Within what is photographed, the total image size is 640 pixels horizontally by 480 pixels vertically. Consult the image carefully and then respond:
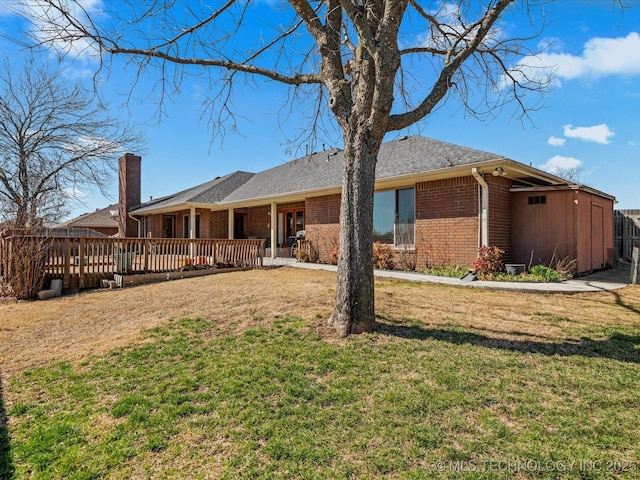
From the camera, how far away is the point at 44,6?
5023 millimetres

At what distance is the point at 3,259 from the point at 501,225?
13452 mm

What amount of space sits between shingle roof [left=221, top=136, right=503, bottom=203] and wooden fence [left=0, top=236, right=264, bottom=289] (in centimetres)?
372

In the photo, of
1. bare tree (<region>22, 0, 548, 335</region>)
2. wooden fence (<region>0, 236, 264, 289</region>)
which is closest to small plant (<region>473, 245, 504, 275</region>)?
bare tree (<region>22, 0, 548, 335</region>)

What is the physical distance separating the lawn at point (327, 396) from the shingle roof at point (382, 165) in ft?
13.0

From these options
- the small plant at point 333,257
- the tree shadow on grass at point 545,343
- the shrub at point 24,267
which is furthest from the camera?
the small plant at point 333,257

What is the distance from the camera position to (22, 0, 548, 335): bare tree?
4.59 meters

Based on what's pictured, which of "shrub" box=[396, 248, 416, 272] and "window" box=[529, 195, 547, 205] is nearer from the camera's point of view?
"window" box=[529, 195, 547, 205]

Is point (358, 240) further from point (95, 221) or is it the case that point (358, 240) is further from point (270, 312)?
point (95, 221)

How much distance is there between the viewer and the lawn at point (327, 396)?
7.72 ft

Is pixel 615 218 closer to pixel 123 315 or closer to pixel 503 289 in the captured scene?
pixel 503 289

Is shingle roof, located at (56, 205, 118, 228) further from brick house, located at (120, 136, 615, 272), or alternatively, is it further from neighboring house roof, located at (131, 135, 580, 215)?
brick house, located at (120, 136, 615, 272)

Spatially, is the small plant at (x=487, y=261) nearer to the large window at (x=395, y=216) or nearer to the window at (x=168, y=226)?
the large window at (x=395, y=216)

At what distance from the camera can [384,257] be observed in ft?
37.3

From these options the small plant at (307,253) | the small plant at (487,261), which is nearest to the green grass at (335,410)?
the small plant at (487,261)
